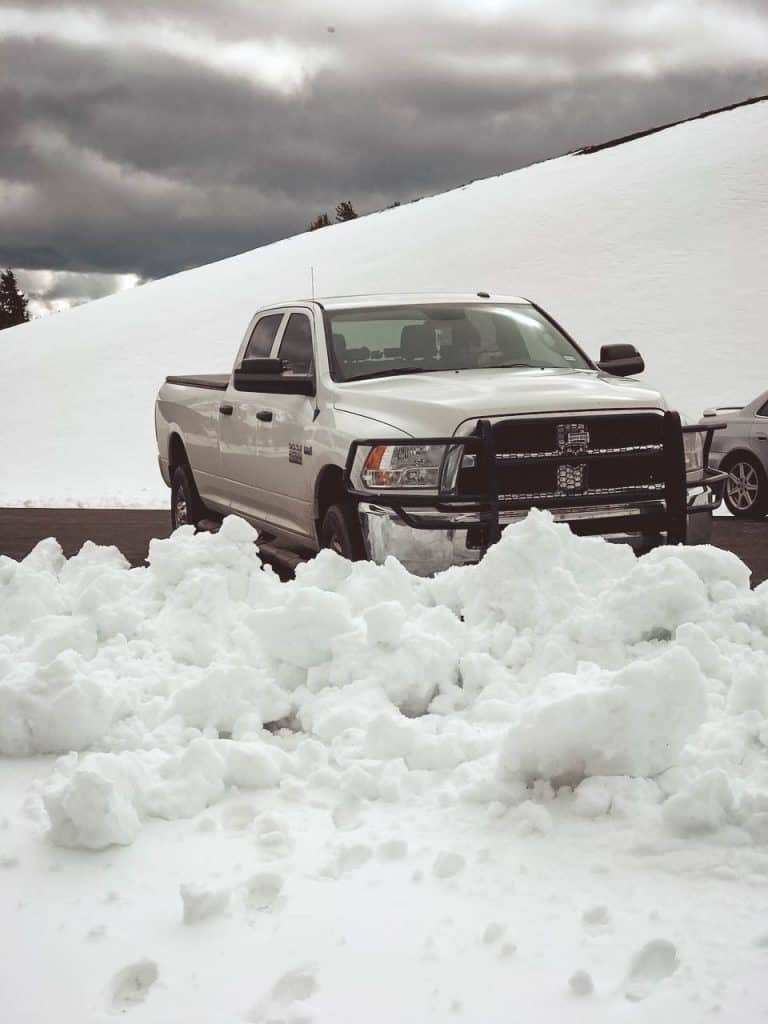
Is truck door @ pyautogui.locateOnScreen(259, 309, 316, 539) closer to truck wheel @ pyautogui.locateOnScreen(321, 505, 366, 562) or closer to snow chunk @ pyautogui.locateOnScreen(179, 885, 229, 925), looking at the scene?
truck wheel @ pyautogui.locateOnScreen(321, 505, 366, 562)

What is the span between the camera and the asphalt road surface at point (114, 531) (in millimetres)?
10852

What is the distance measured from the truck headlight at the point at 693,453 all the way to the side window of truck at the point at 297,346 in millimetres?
2356

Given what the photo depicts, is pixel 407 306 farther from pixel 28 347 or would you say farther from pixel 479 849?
pixel 28 347

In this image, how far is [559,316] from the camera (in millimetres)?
39625

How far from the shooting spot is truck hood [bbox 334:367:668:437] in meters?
6.57

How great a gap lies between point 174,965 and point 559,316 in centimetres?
3770

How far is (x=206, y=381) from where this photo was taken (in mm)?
10062

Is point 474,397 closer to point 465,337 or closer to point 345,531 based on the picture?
point 345,531

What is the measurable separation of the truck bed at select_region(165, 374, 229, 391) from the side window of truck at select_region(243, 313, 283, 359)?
0.30 meters

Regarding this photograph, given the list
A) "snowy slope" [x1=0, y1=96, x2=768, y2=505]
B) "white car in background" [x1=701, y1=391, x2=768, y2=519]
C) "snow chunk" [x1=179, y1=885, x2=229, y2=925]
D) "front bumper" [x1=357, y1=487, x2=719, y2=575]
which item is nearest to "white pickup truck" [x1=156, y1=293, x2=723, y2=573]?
"front bumper" [x1=357, y1=487, x2=719, y2=575]

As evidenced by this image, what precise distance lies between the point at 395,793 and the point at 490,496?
264 centimetres

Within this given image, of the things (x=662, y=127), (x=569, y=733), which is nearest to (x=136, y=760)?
(x=569, y=733)

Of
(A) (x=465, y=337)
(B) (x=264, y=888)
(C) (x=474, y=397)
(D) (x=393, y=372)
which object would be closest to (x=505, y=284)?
(A) (x=465, y=337)

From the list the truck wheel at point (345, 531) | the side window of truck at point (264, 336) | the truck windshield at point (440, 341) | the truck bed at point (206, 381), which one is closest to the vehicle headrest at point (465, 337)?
the truck windshield at point (440, 341)
